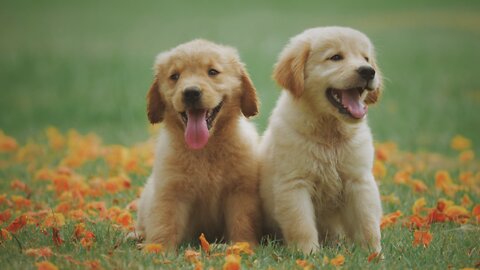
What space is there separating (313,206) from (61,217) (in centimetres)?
159

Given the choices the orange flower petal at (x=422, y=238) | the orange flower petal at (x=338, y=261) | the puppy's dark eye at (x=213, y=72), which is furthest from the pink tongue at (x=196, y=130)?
the orange flower petal at (x=422, y=238)

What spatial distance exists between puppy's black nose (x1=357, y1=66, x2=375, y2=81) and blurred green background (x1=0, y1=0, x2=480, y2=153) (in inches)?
98.3

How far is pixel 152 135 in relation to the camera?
8961mm

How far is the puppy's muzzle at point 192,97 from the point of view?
4.09 meters

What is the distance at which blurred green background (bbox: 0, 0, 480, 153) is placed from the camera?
401 inches

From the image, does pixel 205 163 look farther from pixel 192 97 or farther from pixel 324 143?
pixel 324 143

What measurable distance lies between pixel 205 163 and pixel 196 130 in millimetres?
229

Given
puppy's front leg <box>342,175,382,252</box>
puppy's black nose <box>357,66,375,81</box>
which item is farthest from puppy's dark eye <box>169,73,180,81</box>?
puppy's front leg <box>342,175,382,252</box>

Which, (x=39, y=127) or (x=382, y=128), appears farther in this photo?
(x=39, y=127)

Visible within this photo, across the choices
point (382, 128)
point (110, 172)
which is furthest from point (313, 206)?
point (382, 128)

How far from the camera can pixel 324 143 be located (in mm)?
4121

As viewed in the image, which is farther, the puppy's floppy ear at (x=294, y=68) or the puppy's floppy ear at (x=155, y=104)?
the puppy's floppy ear at (x=155, y=104)

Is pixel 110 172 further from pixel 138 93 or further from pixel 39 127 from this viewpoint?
pixel 138 93

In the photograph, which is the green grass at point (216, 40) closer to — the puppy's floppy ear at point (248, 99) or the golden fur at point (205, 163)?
the golden fur at point (205, 163)
